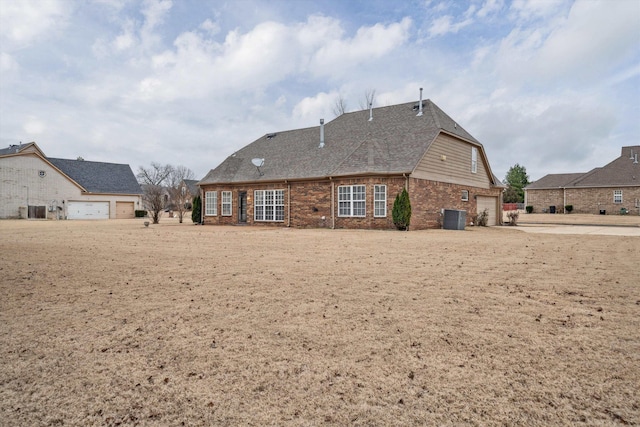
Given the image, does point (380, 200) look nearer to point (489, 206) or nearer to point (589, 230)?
point (489, 206)

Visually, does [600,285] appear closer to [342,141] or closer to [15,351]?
[15,351]

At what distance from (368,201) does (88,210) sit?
3394cm

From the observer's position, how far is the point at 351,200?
18.7 meters

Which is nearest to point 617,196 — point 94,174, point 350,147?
point 350,147

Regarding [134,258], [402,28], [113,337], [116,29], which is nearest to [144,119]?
[116,29]

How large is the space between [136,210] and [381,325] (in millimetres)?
44245

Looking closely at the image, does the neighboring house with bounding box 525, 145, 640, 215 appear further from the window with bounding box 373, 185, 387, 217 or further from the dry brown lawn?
the dry brown lawn

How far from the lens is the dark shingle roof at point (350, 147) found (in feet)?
60.4

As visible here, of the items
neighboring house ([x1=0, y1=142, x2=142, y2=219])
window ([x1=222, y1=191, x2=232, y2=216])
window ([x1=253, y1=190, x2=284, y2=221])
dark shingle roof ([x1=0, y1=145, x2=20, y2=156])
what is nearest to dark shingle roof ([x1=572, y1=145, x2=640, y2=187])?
window ([x1=253, y1=190, x2=284, y2=221])

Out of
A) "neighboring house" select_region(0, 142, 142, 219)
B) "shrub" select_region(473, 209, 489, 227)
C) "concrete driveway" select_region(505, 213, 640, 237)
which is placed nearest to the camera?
"concrete driveway" select_region(505, 213, 640, 237)

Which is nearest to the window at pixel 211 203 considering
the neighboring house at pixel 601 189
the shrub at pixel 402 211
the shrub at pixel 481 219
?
the shrub at pixel 402 211

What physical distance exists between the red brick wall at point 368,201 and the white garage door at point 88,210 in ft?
80.6

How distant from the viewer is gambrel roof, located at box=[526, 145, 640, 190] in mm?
38872

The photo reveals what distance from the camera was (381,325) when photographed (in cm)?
375
